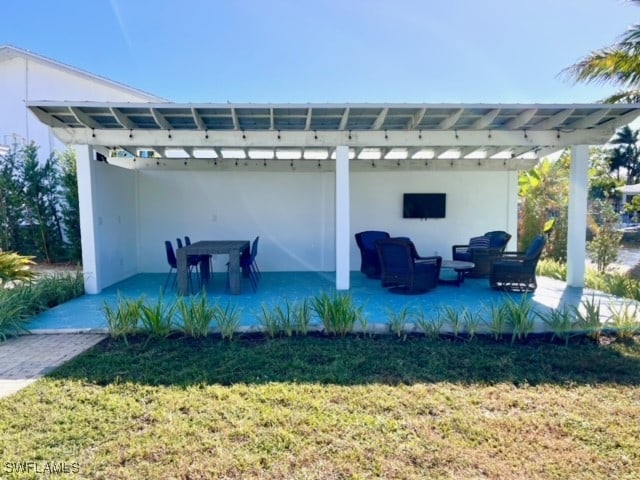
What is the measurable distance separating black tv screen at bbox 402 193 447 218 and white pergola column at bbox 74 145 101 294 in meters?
7.42

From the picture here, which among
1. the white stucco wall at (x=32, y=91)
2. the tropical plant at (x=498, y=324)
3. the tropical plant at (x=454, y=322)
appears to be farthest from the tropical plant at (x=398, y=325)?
the white stucco wall at (x=32, y=91)

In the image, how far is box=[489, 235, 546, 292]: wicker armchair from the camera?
7.01 m

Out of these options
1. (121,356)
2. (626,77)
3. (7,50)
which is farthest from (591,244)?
(7,50)

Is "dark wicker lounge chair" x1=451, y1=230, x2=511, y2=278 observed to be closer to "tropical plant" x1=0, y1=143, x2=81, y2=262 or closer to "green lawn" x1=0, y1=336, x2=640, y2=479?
"green lawn" x1=0, y1=336, x2=640, y2=479

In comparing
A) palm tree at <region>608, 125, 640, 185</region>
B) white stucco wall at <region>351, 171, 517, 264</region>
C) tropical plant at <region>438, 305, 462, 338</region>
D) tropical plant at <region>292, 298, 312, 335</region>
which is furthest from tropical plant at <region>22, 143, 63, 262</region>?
palm tree at <region>608, 125, 640, 185</region>

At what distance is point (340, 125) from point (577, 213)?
5226 millimetres

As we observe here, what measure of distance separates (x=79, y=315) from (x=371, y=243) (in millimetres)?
6266

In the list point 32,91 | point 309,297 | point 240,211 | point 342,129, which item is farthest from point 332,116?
point 32,91

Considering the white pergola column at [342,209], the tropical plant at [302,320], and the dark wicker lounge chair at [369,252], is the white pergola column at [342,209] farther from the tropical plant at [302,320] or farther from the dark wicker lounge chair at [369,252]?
the tropical plant at [302,320]

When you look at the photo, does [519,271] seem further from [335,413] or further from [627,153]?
[627,153]

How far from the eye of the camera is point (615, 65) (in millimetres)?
8508

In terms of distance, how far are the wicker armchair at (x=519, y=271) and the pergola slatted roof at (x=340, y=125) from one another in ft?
6.91

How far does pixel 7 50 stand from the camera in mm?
14273

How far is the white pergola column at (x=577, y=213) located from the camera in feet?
24.5
